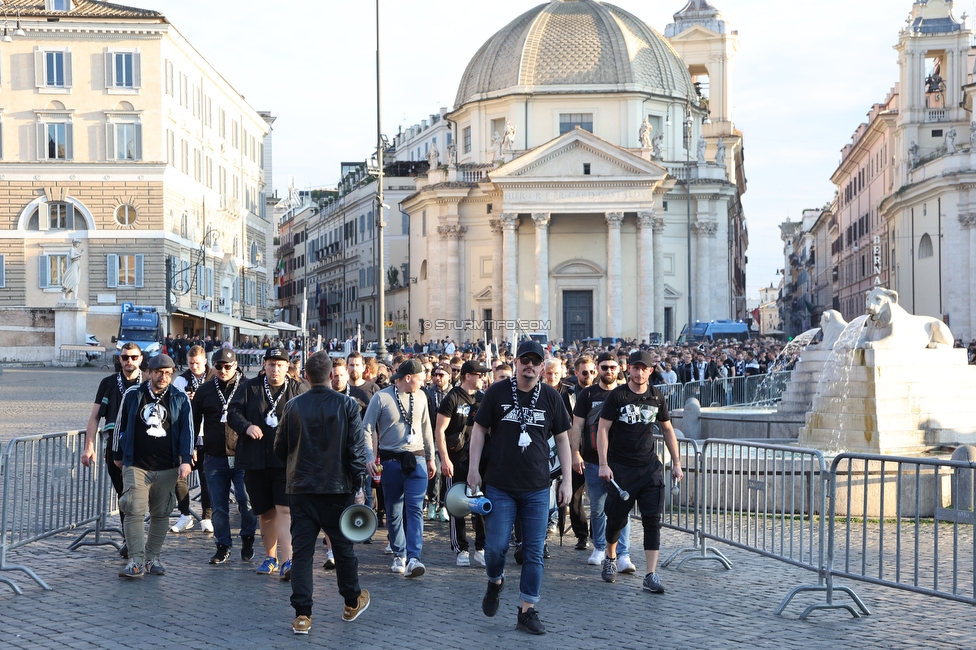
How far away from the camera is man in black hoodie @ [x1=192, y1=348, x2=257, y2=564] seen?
9.91 m

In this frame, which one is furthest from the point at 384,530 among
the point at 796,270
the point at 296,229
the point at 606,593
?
the point at 796,270

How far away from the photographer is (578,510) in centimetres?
1091

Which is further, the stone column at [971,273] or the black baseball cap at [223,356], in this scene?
the stone column at [971,273]

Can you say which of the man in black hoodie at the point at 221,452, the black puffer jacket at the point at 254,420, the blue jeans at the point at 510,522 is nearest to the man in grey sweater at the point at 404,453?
the black puffer jacket at the point at 254,420

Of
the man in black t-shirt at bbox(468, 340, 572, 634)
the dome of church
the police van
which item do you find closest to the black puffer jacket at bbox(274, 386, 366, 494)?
the man in black t-shirt at bbox(468, 340, 572, 634)

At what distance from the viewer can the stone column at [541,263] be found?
2160 inches

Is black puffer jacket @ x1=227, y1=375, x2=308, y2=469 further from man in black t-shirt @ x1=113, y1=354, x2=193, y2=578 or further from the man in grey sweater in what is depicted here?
the man in grey sweater

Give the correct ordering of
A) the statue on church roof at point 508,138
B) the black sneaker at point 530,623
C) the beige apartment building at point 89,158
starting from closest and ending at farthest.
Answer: the black sneaker at point 530,623 → the beige apartment building at point 89,158 → the statue on church roof at point 508,138

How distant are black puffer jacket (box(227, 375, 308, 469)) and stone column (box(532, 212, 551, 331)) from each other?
149 feet

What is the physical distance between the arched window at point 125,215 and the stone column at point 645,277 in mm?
23094

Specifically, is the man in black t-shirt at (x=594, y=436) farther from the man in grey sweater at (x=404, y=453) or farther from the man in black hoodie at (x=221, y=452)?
the man in black hoodie at (x=221, y=452)

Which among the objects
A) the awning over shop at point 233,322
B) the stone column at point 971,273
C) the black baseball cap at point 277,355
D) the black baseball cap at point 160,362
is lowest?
the black baseball cap at point 160,362

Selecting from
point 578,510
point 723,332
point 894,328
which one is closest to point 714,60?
point 723,332

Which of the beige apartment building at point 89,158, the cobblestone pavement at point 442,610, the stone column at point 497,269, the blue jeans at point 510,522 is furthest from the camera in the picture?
the stone column at point 497,269
